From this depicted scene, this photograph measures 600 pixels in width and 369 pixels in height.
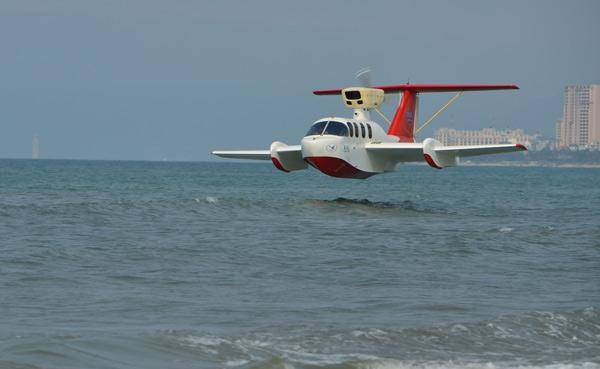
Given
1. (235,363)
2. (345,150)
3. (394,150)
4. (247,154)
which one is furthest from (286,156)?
(235,363)

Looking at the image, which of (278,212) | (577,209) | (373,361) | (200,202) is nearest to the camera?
(373,361)

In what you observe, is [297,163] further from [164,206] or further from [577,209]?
[577,209]

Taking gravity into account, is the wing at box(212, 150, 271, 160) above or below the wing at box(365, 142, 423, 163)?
below

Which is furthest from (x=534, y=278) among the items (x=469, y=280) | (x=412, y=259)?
(x=412, y=259)

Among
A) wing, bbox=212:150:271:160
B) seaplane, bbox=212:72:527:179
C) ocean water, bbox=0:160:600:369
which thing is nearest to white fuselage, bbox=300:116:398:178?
seaplane, bbox=212:72:527:179

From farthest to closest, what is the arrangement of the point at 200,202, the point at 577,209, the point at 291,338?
1. the point at 577,209
2. the point at 200,202
3. the point at 291,338

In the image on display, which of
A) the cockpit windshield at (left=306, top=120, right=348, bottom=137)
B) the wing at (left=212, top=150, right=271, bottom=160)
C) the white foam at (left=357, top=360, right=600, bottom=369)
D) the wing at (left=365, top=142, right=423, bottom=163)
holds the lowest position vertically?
the white foam at (left=357, top=360, right=600, bottom=369)

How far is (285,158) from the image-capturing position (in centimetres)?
4153

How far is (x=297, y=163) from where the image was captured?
138 feet

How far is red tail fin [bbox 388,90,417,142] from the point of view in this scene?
4500 centimetres

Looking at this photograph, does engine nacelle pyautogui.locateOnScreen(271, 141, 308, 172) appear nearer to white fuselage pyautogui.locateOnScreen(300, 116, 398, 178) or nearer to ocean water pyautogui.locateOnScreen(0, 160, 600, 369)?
white fuselage pyautogui.locateOnScreen(300, 116, 398, 178)

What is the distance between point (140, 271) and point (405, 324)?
→ 597cm

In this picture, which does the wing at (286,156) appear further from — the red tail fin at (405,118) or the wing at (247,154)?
the red tail fin at (405,118)

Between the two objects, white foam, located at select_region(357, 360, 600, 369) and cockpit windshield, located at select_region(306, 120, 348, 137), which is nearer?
white foam, located at select_region(357, 360, 600, 369)
